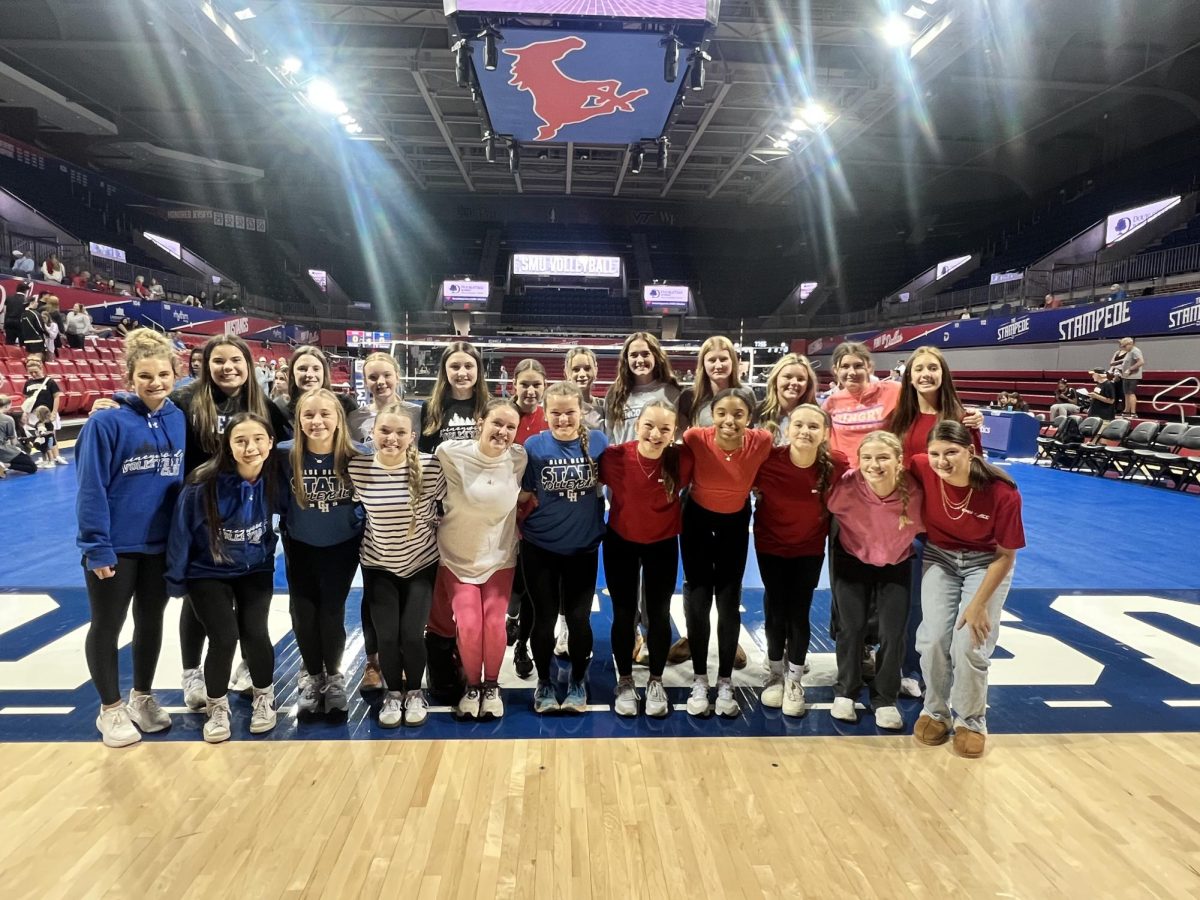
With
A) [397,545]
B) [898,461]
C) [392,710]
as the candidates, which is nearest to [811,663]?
[898,461]

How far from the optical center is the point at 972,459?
2516 millimetres

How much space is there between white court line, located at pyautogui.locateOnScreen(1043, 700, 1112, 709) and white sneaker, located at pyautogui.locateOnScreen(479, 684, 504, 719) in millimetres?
2420

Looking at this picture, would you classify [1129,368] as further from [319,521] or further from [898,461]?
[319,521]

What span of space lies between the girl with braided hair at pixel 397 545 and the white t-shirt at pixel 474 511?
66 millimetres

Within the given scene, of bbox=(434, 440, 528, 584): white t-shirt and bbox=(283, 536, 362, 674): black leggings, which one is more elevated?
bbox=(434, 440, 528, 584): white t-shirt

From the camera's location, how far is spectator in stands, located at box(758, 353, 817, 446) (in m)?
3.03

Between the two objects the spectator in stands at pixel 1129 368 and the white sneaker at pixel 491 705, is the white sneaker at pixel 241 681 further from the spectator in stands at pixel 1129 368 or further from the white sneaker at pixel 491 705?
the spectator in stands at pixel 1129 368

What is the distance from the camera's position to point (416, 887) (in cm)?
181

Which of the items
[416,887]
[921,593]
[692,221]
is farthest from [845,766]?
[692,221]

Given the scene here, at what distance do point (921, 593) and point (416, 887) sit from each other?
217 cm

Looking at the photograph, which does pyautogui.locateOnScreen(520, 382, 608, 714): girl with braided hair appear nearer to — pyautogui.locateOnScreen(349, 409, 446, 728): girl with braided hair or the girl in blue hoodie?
pyautogui.locateOnScreen(349, 409, 446, 728): girl with braided hair

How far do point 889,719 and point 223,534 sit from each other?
9.09ft

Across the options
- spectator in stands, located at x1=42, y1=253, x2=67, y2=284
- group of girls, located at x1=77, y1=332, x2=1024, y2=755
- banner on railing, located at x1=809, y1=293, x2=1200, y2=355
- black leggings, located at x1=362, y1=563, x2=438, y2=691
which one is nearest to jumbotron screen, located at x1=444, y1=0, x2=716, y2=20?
group of girls, located at x1=77, y1=332, x2=1024, y2=755

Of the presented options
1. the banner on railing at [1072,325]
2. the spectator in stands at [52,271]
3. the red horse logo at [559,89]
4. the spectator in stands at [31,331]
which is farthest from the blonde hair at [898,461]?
the spectator in stands at [52,271]
